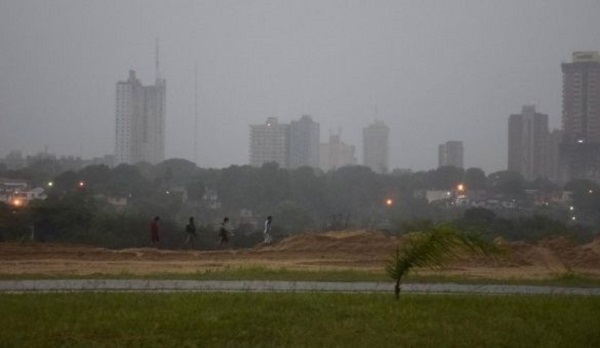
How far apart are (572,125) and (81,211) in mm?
51568

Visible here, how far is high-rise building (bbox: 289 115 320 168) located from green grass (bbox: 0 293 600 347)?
237 feet

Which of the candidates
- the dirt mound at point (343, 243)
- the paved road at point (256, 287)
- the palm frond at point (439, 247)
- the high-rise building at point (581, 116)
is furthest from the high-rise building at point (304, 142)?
the palm frond at point (439, 247)

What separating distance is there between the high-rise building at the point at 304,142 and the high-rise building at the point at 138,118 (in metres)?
14.4

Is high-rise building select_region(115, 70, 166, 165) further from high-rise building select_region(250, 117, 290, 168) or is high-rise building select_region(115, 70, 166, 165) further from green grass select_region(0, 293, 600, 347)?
green grass select_region(0, 293, 600, 347)

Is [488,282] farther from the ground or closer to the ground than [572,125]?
closer to the ground

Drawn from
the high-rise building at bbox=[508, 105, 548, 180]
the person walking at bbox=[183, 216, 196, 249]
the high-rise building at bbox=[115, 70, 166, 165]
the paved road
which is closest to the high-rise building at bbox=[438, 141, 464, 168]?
the high-rise building at bbox=[508, 105, 548, 180]

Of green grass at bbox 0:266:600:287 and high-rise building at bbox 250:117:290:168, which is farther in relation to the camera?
high-rise building at bbox 250:117:290:168

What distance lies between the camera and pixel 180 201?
54938mm

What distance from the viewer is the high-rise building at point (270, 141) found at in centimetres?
8519

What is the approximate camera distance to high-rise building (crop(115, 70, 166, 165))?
84.6 meters

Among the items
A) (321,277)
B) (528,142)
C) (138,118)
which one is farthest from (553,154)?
(321,277)

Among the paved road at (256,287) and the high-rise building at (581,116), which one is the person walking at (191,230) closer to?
the paved road at (256,287)

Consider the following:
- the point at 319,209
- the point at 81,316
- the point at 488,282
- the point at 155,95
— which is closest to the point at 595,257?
the point at 488,282

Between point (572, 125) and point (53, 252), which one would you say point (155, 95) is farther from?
point (53, 252)
